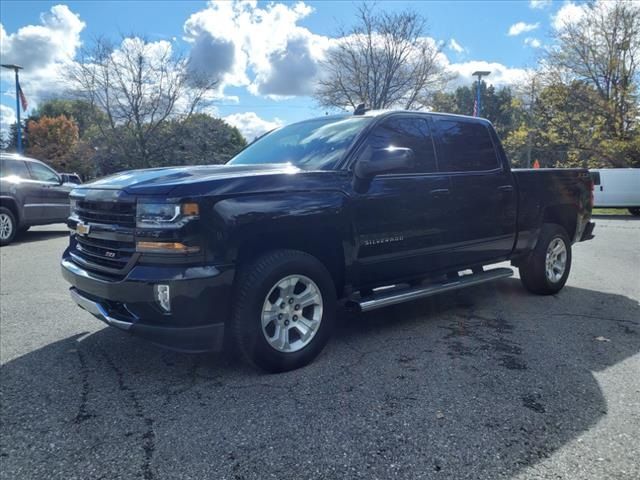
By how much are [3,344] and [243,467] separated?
2.87 m

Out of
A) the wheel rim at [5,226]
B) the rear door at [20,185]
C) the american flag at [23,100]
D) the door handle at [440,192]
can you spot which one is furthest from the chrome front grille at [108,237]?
the american flag at [23,100]

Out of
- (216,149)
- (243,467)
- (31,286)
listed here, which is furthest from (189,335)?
(216,149)

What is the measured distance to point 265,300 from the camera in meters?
3.38

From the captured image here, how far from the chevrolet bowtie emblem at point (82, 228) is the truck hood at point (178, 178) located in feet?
0.90

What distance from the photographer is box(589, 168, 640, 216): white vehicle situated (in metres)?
19.1

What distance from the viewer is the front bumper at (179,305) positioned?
3.08m

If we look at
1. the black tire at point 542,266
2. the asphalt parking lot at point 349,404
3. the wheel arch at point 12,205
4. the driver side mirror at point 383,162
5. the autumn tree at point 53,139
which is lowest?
the asphalt parking lot at point 349,404

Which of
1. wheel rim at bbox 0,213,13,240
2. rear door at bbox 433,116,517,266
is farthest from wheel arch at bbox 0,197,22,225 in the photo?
rear door at bbox 433,116,517,266

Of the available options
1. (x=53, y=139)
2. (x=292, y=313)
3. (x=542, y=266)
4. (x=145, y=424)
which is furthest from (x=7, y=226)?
(x=53, y=139)

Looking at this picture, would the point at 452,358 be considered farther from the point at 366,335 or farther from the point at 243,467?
the point at 243,467

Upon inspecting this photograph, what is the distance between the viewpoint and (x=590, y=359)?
382 cm

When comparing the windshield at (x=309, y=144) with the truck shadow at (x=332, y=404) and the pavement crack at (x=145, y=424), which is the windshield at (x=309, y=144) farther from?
the pavement crack at (x=145, y=424)

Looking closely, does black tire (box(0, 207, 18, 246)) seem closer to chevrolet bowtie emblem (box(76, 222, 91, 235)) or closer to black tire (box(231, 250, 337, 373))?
chevrolet bowtie emblem (box(76, 222, 91, 235))

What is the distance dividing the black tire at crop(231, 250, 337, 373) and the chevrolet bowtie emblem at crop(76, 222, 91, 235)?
120 centimetres
